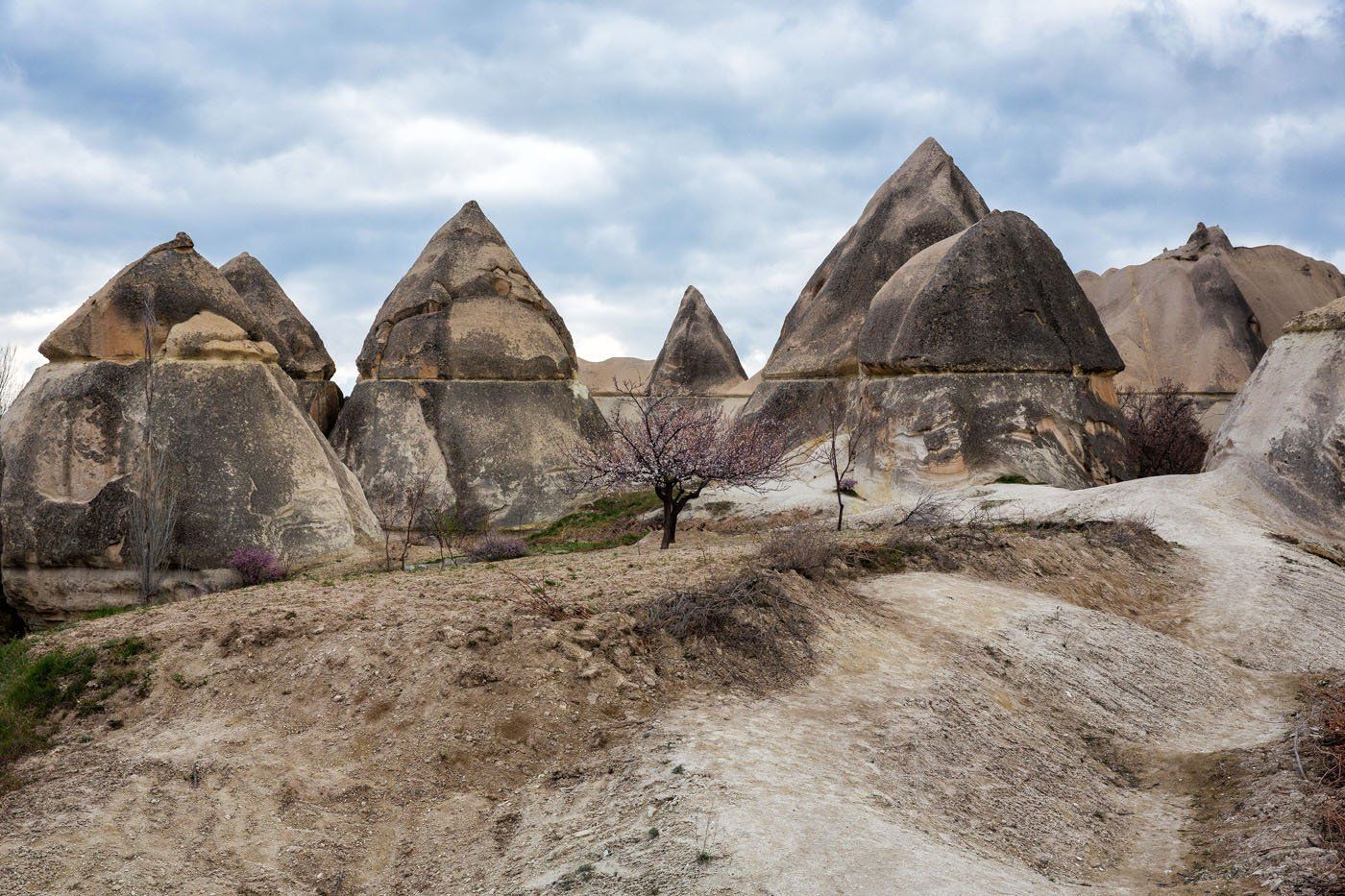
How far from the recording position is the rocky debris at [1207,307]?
3284 cm

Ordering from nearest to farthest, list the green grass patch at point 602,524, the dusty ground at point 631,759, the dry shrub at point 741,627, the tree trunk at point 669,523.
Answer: the dusty ground at point 631,759
the dry shrub at point 741,627
the tree trunk at point 669,523
the green grass patch at point 602,524

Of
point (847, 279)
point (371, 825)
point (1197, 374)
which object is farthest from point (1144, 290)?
point (371, 825)

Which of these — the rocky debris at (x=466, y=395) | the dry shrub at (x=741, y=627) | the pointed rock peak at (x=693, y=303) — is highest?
the pointed rock peak at (x=693, y=303)

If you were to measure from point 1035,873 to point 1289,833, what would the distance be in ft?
4.68

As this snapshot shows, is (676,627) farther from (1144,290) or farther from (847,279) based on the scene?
(1144,290)

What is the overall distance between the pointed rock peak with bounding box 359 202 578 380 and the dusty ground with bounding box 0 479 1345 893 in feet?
34.5

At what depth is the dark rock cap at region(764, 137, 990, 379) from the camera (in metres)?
21.4

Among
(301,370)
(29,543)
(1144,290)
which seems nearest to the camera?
(29,543)

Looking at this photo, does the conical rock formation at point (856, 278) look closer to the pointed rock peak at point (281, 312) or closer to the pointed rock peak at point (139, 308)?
the pointed rock peak at point (281, 312)

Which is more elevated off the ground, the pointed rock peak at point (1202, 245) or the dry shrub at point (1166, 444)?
the pointed rock peak at point (1202, 245)

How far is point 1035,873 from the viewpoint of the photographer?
4.53m

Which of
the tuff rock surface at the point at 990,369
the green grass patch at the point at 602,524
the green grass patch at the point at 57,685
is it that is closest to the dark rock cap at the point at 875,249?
the tuff rock surface at the point at 990,369

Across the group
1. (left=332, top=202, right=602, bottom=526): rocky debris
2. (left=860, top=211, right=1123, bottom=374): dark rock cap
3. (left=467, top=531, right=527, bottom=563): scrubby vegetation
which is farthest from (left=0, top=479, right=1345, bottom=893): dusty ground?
(left=332, top=202, right=602, bottom=526): rocky debris

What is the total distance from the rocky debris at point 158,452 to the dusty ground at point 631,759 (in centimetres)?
486
